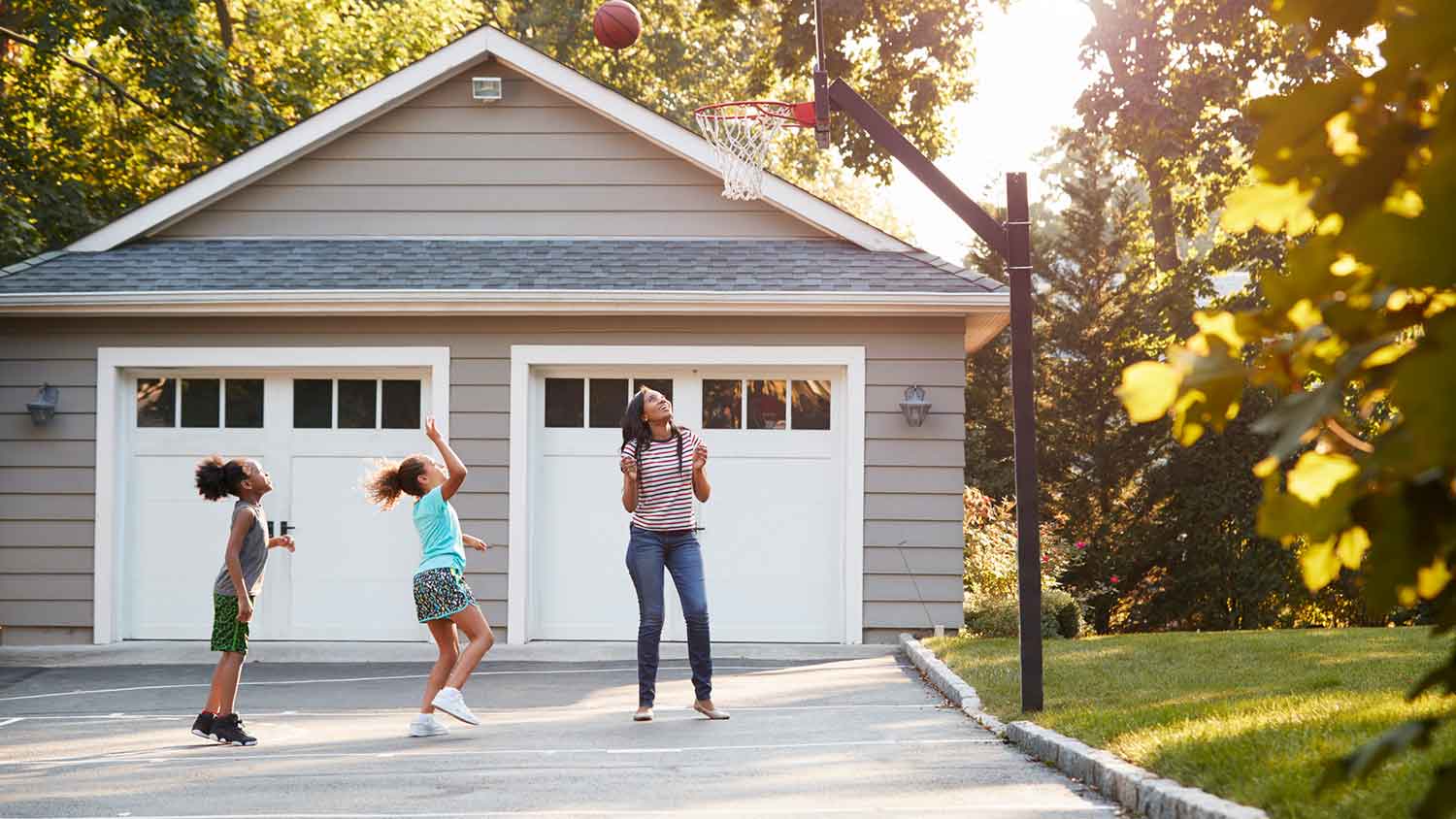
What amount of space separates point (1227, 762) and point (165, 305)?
9656mm

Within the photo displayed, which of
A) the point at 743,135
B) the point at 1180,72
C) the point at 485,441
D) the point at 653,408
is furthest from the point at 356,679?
the point at 1180,72

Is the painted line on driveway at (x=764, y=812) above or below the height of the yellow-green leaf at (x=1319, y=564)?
below

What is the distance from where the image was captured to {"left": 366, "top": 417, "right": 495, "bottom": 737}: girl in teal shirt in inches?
312

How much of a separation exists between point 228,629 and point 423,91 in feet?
22.7

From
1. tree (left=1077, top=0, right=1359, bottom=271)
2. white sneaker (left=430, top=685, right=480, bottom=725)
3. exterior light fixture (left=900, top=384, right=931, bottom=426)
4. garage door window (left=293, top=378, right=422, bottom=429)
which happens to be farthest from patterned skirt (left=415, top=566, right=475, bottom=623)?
tree (left=1077, top=0, right=1359, bottom=271)

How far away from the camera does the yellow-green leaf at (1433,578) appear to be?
1.33 metres

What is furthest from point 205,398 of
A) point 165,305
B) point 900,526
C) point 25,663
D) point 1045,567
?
point 1045,567

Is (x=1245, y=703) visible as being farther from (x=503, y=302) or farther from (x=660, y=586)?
(x=503, y=302)

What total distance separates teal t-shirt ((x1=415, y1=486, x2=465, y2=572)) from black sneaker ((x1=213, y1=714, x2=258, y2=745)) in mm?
1228

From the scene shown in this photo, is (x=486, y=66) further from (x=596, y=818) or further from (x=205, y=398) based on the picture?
(x=596, y=818)

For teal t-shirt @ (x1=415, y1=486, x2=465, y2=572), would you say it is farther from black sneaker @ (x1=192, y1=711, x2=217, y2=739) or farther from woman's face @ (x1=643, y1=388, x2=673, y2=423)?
black sneaker @ (x1=192, y1=711, x2=217, y2=739)

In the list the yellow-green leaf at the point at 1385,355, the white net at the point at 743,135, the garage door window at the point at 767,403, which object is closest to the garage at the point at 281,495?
the garage door window at the point at 767,403

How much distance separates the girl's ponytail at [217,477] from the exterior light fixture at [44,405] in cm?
515

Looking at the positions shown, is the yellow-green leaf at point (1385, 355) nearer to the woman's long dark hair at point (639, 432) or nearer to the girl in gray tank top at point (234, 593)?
the woman's long dark hair at point (639, 432)
